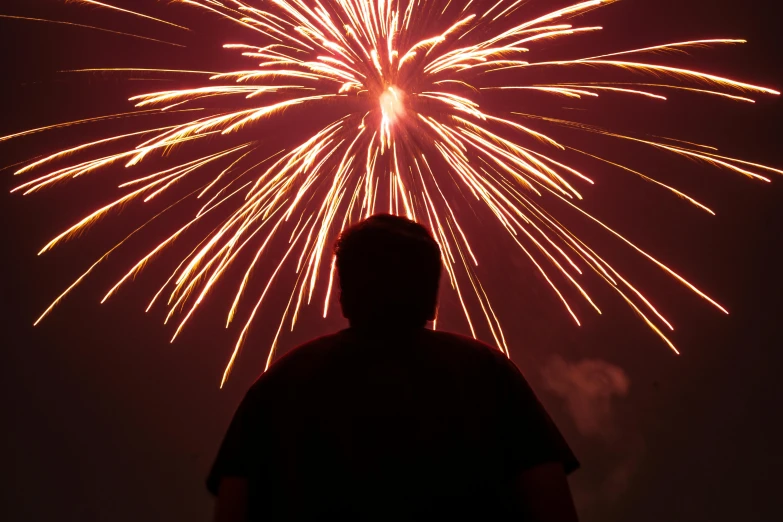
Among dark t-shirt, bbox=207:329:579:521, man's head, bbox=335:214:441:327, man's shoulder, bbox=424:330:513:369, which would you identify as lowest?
dark t-shirt, bbox=207:329:579:521

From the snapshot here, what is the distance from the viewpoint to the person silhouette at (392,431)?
2.04 meters

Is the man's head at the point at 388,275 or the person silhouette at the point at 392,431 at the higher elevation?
the man's head at the point at 388,275

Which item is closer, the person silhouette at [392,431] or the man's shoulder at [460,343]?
the person silhouette at [392,431]

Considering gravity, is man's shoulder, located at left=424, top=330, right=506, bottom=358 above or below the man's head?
below

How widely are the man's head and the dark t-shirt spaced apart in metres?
0.07

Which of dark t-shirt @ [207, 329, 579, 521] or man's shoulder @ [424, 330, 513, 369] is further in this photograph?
man's shoulder @ [424, 330, 513, 369]

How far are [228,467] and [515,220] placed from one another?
8.00 meters

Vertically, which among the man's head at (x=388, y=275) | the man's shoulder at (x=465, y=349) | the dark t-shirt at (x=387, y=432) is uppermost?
the man's head at (x=388, y=275)

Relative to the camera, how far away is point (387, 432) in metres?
2.10

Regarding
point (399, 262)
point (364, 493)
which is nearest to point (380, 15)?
point (399, 262)

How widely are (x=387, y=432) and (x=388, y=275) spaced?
53 cm

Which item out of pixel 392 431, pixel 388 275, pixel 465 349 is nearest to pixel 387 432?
pixel 392 431

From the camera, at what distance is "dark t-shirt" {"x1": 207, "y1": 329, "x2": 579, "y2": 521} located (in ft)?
6.66

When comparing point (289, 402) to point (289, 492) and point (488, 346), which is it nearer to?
point (289, 492)
